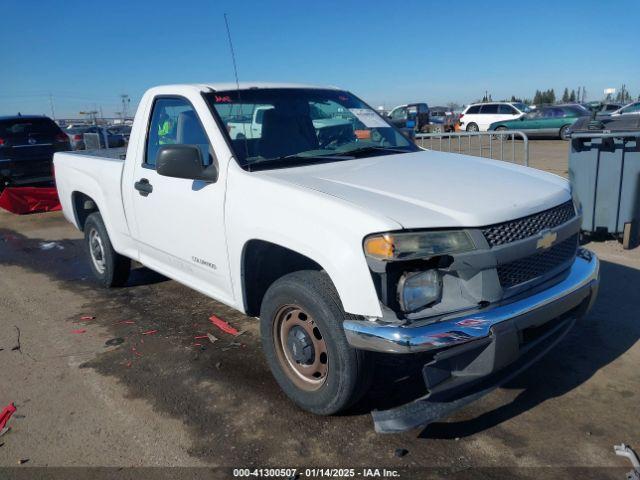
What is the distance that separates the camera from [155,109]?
4453mm

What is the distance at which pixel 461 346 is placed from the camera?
253 cm

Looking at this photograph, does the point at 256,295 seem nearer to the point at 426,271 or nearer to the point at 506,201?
the point at 426,271

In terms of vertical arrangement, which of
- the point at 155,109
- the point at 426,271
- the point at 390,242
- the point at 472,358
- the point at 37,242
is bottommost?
the point at 37,242

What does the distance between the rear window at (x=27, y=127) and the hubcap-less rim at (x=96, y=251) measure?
24.0 feet

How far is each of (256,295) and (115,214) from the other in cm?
207

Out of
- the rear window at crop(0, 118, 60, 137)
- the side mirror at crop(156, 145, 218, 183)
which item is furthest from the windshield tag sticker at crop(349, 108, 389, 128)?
the rear window at crop(0, 118, 60, 137)

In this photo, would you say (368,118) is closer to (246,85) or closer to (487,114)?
(246,85)

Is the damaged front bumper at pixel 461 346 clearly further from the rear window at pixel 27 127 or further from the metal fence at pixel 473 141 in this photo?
the rear window at pixel 27 127

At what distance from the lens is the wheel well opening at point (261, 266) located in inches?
132

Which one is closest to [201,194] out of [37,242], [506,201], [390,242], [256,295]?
[256,295]

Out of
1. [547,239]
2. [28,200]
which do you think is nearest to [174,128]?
[547,239]

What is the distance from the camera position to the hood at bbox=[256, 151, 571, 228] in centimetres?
268

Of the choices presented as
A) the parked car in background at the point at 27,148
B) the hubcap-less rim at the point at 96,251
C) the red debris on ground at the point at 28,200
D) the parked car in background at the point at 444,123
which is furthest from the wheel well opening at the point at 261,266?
the parked car in background at the point at 444,123

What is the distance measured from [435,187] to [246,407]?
1.75 m
